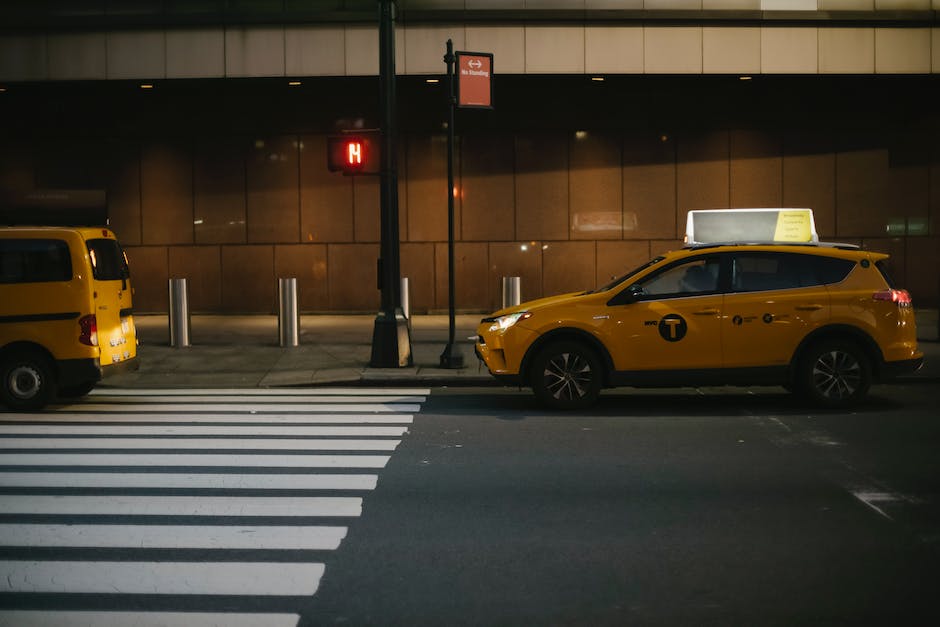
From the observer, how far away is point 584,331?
1183cm

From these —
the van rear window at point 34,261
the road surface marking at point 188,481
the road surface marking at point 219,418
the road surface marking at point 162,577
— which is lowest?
the road surface marking at point 162,577

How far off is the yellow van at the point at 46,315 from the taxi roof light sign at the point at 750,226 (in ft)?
31.9

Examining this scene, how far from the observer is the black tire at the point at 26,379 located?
12070 mm

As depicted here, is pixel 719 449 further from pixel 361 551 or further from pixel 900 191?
pixel 900 191

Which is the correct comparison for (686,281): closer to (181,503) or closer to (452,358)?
(452,358)

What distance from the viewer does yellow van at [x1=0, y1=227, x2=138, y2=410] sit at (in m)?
12.0

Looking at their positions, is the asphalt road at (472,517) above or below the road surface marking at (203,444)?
below

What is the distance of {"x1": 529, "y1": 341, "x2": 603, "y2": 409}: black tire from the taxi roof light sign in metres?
6.49

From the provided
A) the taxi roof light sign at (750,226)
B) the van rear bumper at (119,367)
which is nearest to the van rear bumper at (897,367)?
the taxi roof light sign at (750,226)

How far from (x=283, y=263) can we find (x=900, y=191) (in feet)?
45.7

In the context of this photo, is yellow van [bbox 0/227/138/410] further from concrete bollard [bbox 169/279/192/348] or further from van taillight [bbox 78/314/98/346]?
concrete bollard [bbox 169/279/192/348]

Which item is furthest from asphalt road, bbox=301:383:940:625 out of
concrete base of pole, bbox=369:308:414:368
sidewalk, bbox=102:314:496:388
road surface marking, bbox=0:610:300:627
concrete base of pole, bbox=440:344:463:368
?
concrete base of pole, bbox=369:308:414:368

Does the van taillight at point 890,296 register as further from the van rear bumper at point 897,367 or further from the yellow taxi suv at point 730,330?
the van rear bumper at point 897,367

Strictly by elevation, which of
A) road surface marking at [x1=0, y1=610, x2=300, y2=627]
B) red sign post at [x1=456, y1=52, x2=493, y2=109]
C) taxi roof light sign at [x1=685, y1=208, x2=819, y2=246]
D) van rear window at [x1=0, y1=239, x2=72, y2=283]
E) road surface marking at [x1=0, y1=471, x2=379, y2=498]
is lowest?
road surface marking at [x1=0, y1=610, x2=300, y2=627]
